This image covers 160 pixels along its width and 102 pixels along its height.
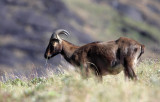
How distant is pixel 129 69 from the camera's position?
42.8 ft

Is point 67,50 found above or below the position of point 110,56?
above

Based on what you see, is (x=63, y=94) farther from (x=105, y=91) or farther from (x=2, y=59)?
(x=2, y=59)

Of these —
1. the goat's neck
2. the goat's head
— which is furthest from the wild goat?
the goat's head

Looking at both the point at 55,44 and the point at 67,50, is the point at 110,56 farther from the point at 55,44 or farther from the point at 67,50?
the point at 55,44

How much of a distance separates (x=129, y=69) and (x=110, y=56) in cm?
97

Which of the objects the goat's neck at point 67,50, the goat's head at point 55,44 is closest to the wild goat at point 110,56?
the goat's neck at point 67,50

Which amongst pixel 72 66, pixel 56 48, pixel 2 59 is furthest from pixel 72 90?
pixel 2 59

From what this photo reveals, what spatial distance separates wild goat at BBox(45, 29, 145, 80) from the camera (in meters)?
13.3

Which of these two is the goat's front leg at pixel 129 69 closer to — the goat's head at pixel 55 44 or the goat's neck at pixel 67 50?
the goat's neck at pixel 67 50

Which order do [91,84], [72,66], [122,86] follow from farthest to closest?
[72,66]
[91,84]
[122,86]

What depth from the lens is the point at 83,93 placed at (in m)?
9.91

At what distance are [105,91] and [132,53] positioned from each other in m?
3.81

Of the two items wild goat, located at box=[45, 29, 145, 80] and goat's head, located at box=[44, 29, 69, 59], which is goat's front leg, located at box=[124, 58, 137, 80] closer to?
wild goat, located at box=[45, 29, 145, 80]

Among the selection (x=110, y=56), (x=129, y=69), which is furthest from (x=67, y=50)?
(x=129, y=69)
